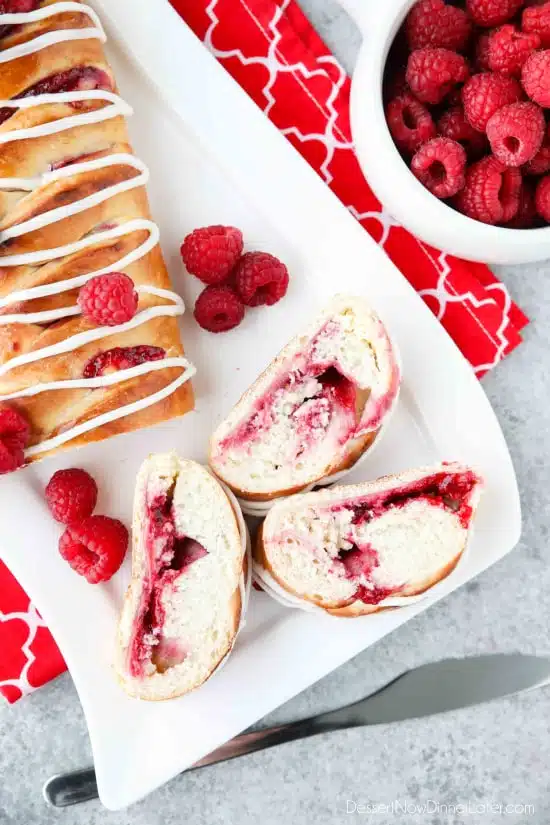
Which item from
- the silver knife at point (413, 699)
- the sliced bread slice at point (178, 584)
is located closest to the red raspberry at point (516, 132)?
the sliced bread slice at point (178, 584)

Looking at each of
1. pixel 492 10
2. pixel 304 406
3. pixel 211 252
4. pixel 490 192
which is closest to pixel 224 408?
pixel 304 406

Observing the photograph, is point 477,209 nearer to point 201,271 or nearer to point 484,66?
point 484,66

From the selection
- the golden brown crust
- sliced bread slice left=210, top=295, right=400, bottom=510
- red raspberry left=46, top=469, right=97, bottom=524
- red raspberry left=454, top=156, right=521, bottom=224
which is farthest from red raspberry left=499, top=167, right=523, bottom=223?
red raspberry left=46, top=469, right=97, bottom=524

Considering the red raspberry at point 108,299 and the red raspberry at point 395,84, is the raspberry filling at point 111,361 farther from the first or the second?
the red raspberry at point 395,84

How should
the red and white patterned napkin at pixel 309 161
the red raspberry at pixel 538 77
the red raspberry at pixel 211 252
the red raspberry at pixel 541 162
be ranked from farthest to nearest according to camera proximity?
the red and white patterned napkin at pixel 309 161, the red raspberry at pixel 211 252, the red raspberry at pixel 541 162, the red raspberry at pixel 538 77

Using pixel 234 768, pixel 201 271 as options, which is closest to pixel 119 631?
pixel 234 768

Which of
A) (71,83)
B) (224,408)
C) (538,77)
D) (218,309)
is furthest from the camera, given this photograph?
(224,408)

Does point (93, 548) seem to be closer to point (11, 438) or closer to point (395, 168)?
point (11, 438)
